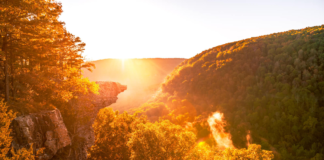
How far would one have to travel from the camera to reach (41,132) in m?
17.3

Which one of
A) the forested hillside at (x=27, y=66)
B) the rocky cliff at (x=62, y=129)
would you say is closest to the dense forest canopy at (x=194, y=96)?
the forested hillside at (x=27, y=66)

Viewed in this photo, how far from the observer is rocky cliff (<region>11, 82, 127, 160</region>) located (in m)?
15.4

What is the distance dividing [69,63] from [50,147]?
49.0 ft

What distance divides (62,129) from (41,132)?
2700 millimetres

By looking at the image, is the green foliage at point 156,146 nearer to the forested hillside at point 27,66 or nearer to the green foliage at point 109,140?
the forested hillside at point 27,66

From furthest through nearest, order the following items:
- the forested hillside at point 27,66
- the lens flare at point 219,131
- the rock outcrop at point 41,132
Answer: the lens flare at point 219,131, the rock outcrop at point 41,132, the forested hillside at point 27,66

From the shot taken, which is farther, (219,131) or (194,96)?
(194,96)

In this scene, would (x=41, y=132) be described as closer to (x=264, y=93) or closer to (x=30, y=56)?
(x=30, y=56)

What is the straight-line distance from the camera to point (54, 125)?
61.9 feet

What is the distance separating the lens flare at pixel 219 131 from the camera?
85637 millimetres

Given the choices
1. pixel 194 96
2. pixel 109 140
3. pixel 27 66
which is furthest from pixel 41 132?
pixel 194 96

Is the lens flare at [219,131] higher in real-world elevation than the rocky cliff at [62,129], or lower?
lower

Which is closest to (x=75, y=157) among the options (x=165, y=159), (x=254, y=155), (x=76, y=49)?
(x=165, y=159)

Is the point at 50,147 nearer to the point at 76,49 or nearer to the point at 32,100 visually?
the point at 32,100
